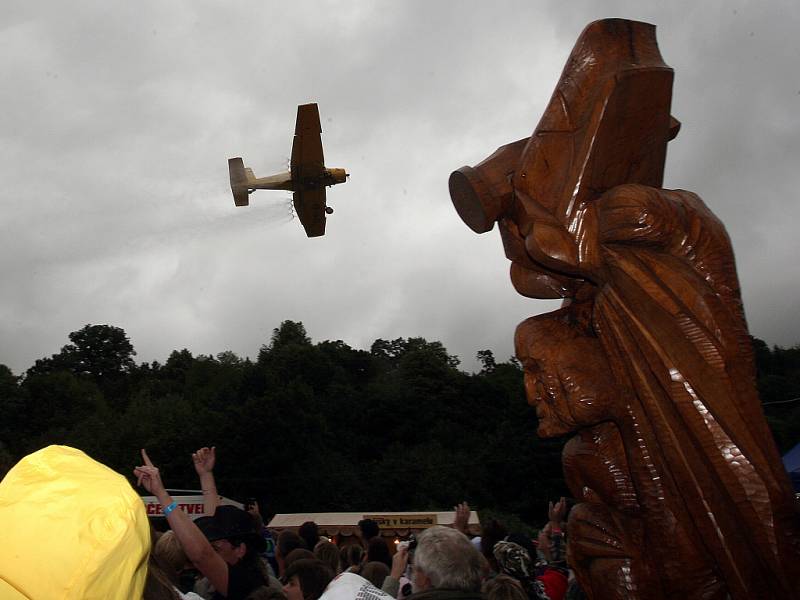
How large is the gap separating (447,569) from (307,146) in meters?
27.0

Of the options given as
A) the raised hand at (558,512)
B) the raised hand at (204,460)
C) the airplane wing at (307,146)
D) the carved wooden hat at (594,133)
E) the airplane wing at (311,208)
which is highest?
the airplane wing at (307,146)

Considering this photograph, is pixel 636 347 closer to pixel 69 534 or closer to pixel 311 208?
pixel 69 534

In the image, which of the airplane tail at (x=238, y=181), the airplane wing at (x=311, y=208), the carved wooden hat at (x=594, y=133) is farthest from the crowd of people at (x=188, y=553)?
the airplane tail at (x=238, y=181)

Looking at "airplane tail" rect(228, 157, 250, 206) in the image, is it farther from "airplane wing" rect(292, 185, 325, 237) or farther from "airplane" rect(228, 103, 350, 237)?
"airplane wing" rect(292, 185, 325, 237)

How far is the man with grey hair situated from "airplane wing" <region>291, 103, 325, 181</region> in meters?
26.4

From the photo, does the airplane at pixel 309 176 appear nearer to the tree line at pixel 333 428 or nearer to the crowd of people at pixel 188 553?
the tree line at pixel 333 428

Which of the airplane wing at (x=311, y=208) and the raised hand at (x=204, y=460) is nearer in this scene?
the raised hand at (x=204, y=460)

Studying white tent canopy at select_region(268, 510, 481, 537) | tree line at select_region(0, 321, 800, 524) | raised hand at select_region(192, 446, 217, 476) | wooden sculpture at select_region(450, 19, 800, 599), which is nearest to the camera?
wooden sculpture at select_region(450, 19, 800, 599)

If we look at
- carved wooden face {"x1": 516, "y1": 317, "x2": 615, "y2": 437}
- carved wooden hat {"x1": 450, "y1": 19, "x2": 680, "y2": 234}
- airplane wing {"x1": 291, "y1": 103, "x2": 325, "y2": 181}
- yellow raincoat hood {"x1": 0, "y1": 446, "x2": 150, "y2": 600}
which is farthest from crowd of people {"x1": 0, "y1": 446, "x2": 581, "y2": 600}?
airplane wing {"x1": 291, "y1": 103, "x2": 325, "y2": 181}

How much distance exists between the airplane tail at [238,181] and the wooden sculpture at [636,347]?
30204 millimetres

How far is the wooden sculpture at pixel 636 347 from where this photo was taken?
10.8 ft

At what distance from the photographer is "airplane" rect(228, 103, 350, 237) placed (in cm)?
2869

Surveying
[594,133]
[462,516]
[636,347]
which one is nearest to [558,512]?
[462,516]

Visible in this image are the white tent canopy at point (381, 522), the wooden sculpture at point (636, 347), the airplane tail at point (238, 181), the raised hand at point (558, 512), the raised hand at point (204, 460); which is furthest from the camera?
the airplane tail at point (238, 181)
